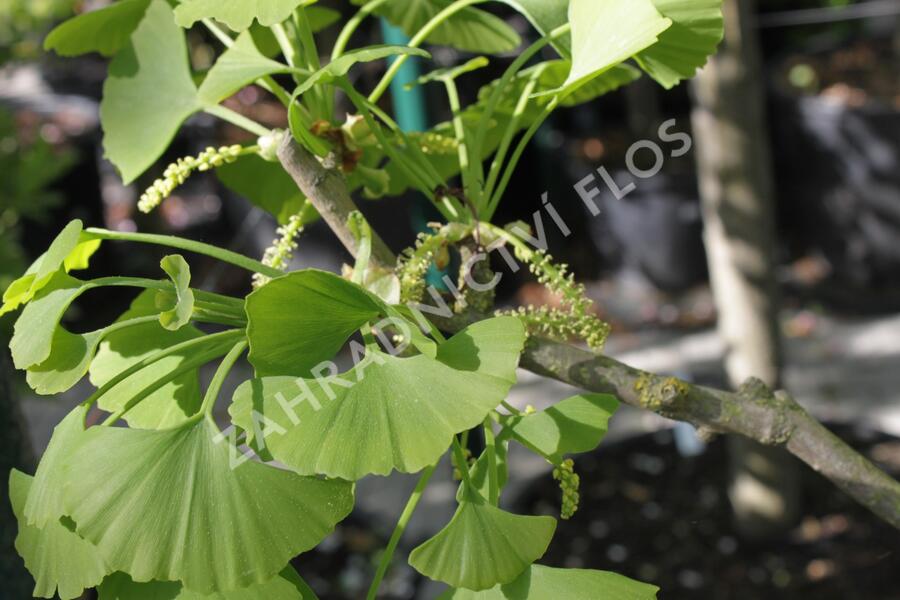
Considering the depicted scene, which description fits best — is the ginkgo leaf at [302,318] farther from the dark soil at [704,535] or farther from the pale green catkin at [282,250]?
the dark soil at [704,535]

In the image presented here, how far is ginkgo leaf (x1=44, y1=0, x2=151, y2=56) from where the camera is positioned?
68 centimetres

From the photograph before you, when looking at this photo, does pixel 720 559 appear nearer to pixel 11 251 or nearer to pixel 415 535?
pixel 415 535

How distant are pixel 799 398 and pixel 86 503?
1.76m

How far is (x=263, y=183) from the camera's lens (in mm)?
742

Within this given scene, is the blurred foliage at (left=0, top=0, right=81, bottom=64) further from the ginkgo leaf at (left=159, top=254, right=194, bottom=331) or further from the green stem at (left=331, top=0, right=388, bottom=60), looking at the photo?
the ginkgo leaf at (left=159, top=254, right=194, bottom=331)

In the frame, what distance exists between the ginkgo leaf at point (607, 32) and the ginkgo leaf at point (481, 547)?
0.21 meters

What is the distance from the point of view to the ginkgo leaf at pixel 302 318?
450mm

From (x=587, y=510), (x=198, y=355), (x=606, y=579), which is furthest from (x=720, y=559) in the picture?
(x=198, y=355)

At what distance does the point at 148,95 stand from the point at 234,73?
0.15 metres

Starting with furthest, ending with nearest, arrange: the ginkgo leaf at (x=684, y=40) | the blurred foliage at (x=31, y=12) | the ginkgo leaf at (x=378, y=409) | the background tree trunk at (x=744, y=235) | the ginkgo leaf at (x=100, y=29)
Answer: the blurred foliage at (x=31, y=12) < the background tree trunk at (x=744, y=235) < the ginkgo leaf at (x=100, y=29) < the ginkgo leaf at (x=684, y=40) < the ginkgo leaf at (x=378, y=409)

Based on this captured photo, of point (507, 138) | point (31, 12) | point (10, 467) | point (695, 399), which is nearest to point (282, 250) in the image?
point (507, 138)

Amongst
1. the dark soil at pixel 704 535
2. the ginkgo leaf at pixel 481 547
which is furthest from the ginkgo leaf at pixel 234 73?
the dark soil at pixel 704 535

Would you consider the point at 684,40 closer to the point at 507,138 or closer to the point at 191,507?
the point at 507,138

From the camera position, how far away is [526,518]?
0.49 m
